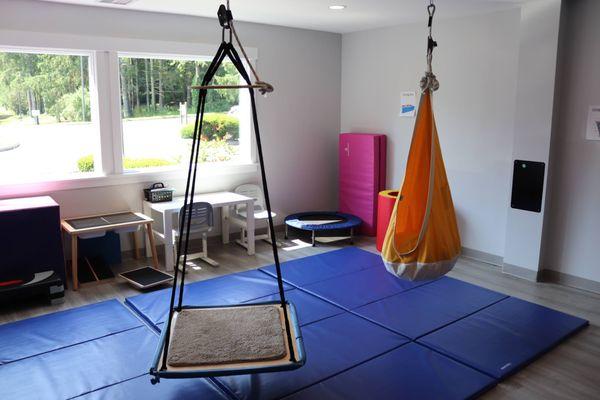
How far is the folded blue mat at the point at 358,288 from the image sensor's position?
14.6ft

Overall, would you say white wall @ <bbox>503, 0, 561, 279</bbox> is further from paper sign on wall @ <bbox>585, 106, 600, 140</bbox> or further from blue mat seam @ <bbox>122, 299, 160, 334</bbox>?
blue mat seam @ <bbox>122, 299, 160, 334</bbox>

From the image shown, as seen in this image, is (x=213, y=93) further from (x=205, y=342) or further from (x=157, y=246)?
(x=205, y=342)

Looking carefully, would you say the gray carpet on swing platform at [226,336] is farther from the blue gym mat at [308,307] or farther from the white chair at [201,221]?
the white chair at [201,221]

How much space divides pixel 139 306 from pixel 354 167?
345 centimetres

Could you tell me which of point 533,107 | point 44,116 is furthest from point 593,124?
point 44,116

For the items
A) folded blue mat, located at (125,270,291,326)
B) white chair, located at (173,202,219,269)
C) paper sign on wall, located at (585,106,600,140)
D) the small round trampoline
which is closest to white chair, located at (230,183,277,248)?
the small round trampoline

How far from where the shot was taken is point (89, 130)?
547 centimetres

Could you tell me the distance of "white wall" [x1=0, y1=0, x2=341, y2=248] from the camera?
5.00 meters

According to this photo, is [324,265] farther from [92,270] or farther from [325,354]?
[92,270]

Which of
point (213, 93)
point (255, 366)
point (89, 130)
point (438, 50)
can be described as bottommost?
point (255, 366)

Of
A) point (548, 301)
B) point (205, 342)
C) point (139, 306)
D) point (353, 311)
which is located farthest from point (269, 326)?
point (548, 301)

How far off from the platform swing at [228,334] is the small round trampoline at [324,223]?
271 centimetres

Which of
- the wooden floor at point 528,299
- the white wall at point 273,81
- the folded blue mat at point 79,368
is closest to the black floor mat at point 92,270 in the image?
the wooden floor at point 528,299

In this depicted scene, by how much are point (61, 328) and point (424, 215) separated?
277cm
